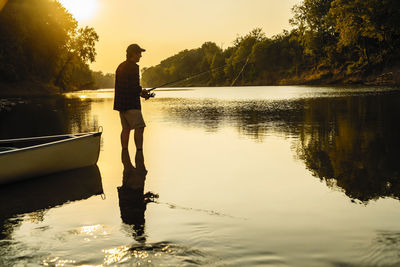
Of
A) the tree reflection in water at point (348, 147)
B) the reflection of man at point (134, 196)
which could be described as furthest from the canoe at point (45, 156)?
the tree reflection in water at point (348, 147)

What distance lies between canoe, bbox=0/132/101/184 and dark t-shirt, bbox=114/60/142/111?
4.68 ft

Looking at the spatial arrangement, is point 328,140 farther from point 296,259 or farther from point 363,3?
point 363,3

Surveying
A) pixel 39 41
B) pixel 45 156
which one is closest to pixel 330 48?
pixel 39 41

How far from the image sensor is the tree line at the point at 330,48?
6469cm

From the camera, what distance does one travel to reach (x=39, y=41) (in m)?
61.9

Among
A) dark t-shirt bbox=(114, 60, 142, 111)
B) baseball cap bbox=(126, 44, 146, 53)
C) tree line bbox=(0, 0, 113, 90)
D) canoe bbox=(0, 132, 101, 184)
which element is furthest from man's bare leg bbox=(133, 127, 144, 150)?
tree line bbox=(0, 0, 113, 90)

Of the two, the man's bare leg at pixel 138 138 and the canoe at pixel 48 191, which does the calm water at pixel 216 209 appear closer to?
the canoe at pixel 48 191

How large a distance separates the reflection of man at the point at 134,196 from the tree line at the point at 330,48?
34568mm

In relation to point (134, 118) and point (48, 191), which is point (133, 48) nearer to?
point (134, 118)

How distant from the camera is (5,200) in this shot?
5914mm

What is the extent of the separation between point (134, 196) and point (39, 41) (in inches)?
2428

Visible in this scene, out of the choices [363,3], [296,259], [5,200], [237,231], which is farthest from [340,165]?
[363,3]

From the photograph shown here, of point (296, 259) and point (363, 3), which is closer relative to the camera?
point (296, 259)

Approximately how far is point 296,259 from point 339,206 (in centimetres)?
184
